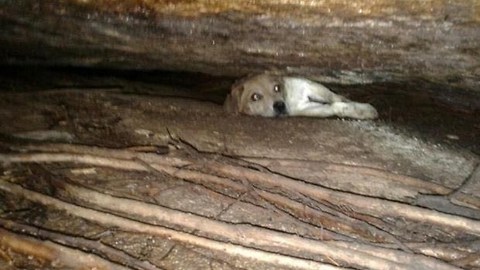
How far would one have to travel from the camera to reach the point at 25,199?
265 centimetres

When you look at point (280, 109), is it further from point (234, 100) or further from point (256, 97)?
point (234, 100)

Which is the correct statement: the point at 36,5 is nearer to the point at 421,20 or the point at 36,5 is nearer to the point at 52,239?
the point at 52,239

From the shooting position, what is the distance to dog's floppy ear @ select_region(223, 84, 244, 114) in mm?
4160

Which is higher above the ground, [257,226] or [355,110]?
[355,110]

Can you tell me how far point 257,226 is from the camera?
2.53m

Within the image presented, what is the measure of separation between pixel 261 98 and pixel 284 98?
16cm

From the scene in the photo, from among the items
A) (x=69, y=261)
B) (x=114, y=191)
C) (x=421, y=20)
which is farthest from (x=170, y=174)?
(x=421, y=20)

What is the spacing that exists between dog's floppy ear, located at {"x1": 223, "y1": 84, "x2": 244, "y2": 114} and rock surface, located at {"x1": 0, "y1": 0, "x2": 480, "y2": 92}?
212 mm

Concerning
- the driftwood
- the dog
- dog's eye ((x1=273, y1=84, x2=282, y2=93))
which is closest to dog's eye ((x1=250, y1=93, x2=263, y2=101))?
the dog

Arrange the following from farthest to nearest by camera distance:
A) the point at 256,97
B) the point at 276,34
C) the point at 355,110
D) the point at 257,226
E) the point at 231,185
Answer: the point at 256,97 → the point at 355,110 → the point at 276,34 → the point at 231,185 → the point at 257,226

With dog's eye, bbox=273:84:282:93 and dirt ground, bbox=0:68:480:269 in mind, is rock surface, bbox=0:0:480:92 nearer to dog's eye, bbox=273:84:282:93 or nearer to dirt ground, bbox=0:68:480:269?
dog's eye, bbox=273:84:282:93

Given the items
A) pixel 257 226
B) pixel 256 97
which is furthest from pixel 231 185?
pixel 256 97

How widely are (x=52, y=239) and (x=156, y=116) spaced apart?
1579mm

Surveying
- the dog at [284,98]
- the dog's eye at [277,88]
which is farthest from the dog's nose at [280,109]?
the dog's eye at [277,88]
